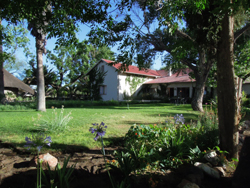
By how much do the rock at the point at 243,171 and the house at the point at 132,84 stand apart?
23.1 m

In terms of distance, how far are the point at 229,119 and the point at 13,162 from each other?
4.07 metres

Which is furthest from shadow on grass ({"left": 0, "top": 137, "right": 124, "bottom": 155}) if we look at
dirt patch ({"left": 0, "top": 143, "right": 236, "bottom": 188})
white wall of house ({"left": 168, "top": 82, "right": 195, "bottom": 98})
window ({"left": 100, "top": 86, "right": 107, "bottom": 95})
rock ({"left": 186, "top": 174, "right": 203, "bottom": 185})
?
window ({"left": 100, "top": 86, "right": 107, "bottom": 95})

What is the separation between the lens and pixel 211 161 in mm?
3080

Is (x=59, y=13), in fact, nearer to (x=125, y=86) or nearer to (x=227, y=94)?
(x=227, y=94)

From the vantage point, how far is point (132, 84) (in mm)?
27078

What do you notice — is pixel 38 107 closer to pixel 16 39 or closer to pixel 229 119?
pixel 16 39

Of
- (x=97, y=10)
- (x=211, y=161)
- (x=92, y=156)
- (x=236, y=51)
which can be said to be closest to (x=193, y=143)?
(x=211, y=161)

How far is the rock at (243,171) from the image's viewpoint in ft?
5.07

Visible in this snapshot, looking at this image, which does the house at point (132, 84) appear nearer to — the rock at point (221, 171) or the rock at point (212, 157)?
the rock at point (212, 157)

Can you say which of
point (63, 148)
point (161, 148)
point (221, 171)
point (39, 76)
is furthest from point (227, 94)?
point (39, 76)

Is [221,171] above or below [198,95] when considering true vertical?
below

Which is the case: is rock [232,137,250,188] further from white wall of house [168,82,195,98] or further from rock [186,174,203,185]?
white wall of house [168,82,195,98]

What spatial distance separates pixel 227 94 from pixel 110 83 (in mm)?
23774

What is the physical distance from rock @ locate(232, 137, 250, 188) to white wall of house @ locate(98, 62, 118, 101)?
23950mm
